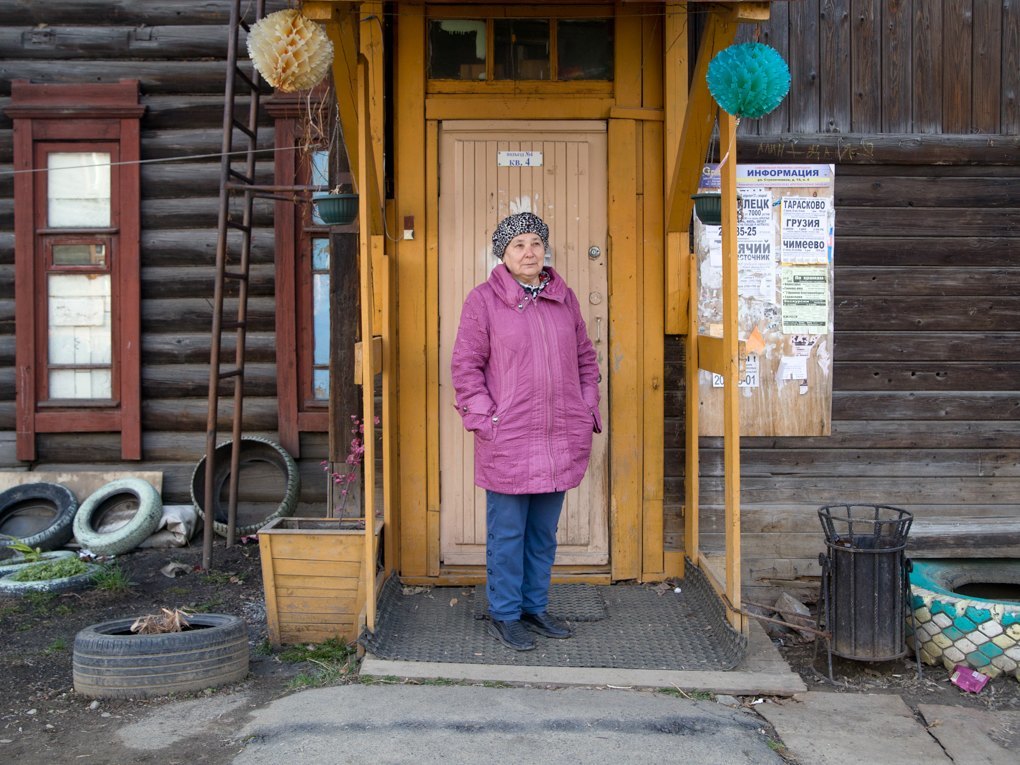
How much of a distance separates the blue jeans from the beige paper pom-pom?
1.95m

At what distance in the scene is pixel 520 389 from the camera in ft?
14.0

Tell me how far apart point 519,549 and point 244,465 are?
10.8 ft

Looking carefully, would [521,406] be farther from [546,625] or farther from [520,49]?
[520,49]

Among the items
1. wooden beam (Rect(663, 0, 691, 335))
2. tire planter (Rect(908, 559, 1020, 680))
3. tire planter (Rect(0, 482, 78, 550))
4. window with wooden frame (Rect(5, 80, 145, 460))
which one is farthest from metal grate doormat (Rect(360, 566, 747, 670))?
window with wooden frame (Rect(5, 80, 145, 460))

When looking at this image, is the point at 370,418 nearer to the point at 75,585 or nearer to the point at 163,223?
the point at 75,585

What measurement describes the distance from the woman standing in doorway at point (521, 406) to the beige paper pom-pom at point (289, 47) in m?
1.03

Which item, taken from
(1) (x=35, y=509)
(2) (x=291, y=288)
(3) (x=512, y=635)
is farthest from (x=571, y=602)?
(1) (x=35, y=509)

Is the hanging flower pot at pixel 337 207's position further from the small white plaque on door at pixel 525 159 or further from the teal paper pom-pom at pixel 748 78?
the teal paper pom-pom at pixel 748 78

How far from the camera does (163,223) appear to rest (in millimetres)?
7098

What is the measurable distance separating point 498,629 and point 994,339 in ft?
11.3

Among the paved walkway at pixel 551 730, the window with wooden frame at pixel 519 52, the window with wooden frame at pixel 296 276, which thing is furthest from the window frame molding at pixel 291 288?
the paved walkway at pixel 551 730

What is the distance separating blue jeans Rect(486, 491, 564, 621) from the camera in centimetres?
434

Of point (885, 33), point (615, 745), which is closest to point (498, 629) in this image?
point (615, 745)

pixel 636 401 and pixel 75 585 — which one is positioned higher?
pixel 636 401
